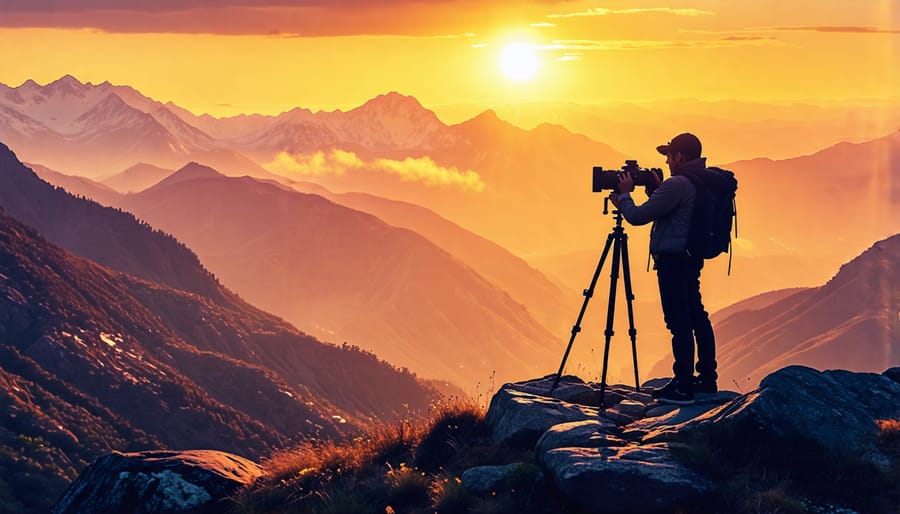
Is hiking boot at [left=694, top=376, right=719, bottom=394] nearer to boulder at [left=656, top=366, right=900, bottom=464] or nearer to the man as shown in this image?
the man

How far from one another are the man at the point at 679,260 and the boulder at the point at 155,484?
6.50 metres

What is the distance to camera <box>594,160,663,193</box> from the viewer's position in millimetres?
14094

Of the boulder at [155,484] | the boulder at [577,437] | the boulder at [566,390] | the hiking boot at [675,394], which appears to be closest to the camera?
the boulder at [577,437]

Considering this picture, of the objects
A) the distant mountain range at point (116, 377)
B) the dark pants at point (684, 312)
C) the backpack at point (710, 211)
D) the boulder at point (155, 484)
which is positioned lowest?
the boulder at point (155, 484)

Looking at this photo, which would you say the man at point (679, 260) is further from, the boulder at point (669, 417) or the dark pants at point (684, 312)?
the boulder at point (669, 417)

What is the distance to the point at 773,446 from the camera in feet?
36.2

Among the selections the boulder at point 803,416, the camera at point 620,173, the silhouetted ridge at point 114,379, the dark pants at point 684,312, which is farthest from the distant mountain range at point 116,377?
the boulder at point 803,416

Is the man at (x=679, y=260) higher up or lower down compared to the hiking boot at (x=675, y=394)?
higher up

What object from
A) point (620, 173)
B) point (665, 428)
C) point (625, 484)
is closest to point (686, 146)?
point (620, 173)

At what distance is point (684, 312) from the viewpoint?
45.2 feet

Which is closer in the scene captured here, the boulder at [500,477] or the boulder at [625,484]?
the boulder at [625,484]

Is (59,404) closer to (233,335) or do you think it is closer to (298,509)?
(233,335)

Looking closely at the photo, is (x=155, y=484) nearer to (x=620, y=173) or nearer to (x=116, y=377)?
(x=620, y=173)

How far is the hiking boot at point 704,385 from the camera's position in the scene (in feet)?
46.8
